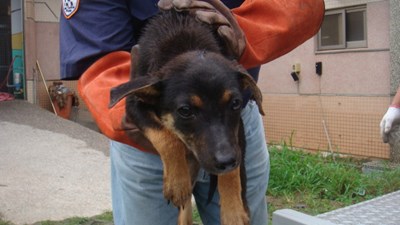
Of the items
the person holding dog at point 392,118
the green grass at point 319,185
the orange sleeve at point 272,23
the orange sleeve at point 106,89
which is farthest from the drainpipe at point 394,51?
the orange sleeve at point 106,89

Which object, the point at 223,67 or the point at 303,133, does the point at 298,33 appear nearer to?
the point at 223,67

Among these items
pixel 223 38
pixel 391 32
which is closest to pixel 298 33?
pixel 223 38

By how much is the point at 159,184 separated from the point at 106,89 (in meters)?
0.46

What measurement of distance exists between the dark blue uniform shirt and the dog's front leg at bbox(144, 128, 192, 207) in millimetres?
484

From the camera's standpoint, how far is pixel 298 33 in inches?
80.4

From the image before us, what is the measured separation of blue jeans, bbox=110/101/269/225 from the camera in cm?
209

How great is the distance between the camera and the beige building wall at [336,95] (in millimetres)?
8039

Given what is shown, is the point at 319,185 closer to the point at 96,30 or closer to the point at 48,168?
the point at 48,168

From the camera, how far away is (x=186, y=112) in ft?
5.44

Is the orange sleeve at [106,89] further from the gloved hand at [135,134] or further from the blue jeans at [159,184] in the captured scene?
the blue jeans at [159,184]

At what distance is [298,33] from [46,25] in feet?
35.2

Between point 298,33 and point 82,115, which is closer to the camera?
point 298,33

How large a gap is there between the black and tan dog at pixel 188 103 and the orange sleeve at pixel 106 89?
0.29 feet

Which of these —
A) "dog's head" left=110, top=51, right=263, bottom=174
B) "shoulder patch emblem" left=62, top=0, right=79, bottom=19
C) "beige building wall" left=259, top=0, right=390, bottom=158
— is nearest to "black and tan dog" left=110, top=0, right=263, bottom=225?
"dog's head" left=110, top=51, right=263, bottom=174
